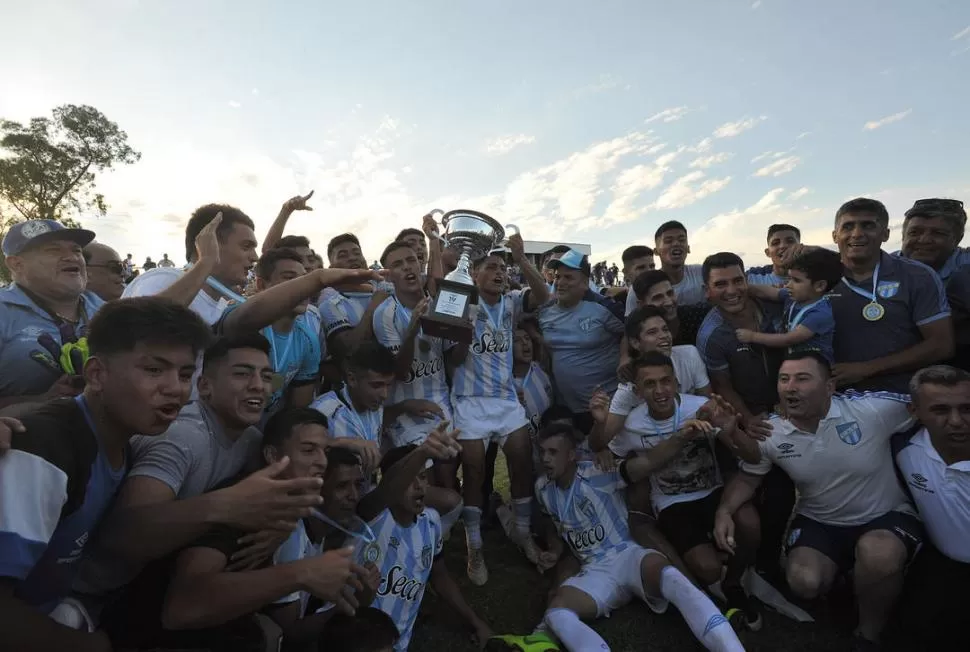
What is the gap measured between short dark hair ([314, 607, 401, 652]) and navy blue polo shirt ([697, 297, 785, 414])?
3.14m

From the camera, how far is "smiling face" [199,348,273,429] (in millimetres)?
2578

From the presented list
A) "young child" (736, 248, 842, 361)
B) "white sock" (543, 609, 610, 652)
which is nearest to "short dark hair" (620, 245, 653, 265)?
"young child" (736, 248, 842, 361)

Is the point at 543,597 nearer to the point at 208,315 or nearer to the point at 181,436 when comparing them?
the point at 181,436

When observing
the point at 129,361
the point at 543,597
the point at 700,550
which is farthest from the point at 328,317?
the point at 700,550

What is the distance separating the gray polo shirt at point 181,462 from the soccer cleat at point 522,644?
1860mm

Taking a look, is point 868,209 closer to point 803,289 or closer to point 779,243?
point 803,289

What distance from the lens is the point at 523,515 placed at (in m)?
4.43

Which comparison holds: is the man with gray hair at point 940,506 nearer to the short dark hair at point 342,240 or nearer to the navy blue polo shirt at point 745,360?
the navy blue polo shirt at point 745,360

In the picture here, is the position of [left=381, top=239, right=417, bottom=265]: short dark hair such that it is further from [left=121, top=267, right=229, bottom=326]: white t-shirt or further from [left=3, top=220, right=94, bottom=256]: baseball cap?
[left=3, top=220, right=94, bottom=256]: baseball cap

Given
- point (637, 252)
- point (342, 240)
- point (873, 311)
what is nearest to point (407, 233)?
point (342, 240)

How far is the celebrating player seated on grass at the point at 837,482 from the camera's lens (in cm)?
313

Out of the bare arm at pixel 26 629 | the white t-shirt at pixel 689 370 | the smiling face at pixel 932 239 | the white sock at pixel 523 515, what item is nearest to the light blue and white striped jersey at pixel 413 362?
the white sock at pixel 523 515

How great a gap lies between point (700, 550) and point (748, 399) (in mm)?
1300

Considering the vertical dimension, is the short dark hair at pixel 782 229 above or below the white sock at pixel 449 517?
above
